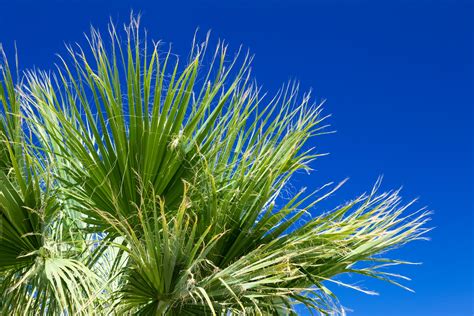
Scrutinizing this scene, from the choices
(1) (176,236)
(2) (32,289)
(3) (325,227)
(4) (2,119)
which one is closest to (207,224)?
(1) (176,236)

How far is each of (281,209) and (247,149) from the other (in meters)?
0.47

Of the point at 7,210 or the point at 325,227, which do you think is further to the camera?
the point at 325,227

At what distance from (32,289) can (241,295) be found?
1335 millimetres

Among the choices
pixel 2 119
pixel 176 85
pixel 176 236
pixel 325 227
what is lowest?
pixel 176 236

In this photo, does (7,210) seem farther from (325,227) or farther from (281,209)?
(325,227)

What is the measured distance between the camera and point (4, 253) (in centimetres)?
386

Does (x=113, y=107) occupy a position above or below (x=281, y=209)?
above

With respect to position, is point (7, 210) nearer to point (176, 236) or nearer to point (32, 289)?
point (32, 289)

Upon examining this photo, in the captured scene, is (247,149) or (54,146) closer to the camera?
(247,149)

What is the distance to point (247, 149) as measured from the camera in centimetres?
408

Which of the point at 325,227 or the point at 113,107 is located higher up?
the point at 113,107

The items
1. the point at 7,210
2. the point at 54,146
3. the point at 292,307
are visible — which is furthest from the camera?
the point at 54,146

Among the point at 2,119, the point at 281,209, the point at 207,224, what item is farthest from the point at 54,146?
the point at 281,209

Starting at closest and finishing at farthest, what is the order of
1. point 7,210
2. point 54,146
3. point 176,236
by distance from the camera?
point 176,236
point 7,210
point 54,146
